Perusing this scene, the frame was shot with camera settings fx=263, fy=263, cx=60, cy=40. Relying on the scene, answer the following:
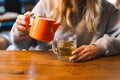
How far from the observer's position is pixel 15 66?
3.55 feet

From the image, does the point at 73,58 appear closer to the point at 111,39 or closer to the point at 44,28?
the point at 44,28

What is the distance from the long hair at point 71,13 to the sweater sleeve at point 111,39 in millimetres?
88

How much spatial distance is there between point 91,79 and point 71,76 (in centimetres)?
8

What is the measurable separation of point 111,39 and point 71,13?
273 mm

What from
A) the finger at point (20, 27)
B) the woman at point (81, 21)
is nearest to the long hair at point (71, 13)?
the woman at point (81, 21)

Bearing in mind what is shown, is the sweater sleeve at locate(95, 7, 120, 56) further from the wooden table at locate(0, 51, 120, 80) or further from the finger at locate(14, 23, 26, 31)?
the finger at locate(14, 23, 26, 31)

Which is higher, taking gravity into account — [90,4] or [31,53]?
[90,4]

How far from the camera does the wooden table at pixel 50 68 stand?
0.98m

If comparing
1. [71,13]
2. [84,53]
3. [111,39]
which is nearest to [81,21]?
[71,13]

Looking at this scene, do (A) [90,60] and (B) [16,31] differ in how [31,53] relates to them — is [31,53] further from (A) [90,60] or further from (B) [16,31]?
(A) [90,60]

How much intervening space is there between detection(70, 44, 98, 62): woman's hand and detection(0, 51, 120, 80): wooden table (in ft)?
0.08

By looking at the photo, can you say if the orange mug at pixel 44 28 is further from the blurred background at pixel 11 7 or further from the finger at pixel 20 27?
the blurred background at pixel 11 7

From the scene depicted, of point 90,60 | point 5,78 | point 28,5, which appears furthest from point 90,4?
point 28,5

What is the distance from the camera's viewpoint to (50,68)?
1.06 meters
